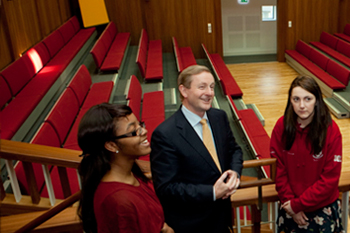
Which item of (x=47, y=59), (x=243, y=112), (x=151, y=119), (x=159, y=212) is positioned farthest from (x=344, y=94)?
(x=159, y=212)

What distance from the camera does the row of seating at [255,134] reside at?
1835 millimetres

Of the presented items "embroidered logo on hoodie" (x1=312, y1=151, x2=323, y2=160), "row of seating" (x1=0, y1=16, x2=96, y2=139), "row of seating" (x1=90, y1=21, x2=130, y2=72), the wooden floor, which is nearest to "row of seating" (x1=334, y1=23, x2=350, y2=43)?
the wooden floor

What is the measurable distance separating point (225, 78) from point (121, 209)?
2.68 m

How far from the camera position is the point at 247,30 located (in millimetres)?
4570

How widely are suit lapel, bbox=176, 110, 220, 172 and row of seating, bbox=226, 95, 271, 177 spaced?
3.26 ft

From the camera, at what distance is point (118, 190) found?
57 cm

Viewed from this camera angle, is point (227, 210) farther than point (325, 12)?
No

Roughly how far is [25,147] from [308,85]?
0.66 m

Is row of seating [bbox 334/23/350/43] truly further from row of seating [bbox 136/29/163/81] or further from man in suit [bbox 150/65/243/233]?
man in suit [bbox 150/65/243/233]

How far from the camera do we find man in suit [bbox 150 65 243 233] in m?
0.70

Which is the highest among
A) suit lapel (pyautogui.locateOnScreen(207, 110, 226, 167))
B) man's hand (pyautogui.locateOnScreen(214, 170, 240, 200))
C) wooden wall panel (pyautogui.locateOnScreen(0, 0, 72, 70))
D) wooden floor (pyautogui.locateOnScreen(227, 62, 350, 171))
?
wooden wall panel (pyautogui.locateOnScreen(0, 0, 72, 70))

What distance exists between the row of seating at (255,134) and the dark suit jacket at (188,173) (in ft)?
3.11

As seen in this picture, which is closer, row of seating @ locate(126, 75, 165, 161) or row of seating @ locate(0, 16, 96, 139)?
row of seating @ locate(0, 16, 96, 139)

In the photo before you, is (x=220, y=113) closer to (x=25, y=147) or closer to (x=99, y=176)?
(x=99, y=176)
